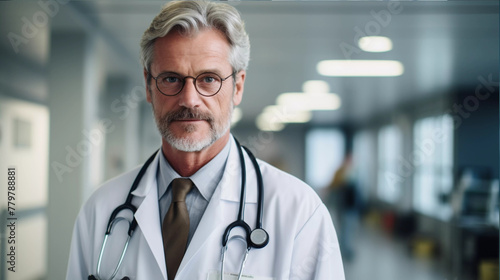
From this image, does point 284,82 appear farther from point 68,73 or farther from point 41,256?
point 41,256

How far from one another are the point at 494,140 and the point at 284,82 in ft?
8.46

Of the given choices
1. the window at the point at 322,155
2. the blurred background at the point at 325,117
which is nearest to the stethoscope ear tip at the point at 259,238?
the blurred background at the point at 325,117

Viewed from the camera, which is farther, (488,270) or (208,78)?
(488,270)

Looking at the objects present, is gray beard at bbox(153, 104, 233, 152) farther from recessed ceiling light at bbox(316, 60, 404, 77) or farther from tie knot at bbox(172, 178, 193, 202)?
recessed ceiling light at bbox(316, 60, 404, 77)

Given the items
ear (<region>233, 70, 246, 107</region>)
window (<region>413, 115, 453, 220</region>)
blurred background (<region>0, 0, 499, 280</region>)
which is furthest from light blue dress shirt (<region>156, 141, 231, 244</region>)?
window (<region>413, 115, 453, 220</region>)

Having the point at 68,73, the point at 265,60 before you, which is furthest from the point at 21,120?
the point at 265,60

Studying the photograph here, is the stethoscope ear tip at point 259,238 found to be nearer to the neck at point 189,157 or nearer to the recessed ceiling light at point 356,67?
the neck at point 189,157

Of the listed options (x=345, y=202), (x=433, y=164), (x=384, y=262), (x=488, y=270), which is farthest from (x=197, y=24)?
(x=433, y=164)

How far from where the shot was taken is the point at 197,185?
989 millimetres

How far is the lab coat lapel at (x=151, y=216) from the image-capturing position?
0.91 meters

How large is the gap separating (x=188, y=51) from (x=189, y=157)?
26cm

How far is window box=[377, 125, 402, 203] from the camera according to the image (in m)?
4.09

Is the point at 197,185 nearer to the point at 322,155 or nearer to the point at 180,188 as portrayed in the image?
the point at 180,188

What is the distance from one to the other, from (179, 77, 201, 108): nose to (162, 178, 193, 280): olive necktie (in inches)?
7.9
